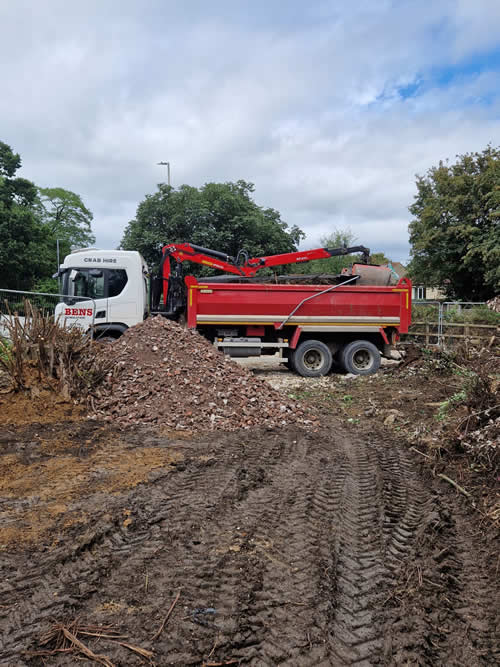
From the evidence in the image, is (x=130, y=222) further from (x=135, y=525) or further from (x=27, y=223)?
(x=135, y=525)

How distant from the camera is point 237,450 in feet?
17.0

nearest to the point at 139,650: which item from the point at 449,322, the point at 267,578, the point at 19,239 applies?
the point at 267,578

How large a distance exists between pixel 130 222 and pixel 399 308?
70.4 ft

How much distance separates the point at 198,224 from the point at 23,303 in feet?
67.6

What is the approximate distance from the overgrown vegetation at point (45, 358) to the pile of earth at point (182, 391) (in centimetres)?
33

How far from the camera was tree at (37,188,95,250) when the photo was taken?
4419 cm

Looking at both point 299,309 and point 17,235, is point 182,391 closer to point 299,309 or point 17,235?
point 299,309

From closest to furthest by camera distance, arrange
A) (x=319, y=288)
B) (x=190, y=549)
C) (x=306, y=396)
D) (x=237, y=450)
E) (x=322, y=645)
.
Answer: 1. (x=322, y=645)
2. (x=190, y=549)
3. (x=237, y=450)
4. (x=306, y=396)
5. (x=319, y=288)

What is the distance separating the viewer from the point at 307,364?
11164mm

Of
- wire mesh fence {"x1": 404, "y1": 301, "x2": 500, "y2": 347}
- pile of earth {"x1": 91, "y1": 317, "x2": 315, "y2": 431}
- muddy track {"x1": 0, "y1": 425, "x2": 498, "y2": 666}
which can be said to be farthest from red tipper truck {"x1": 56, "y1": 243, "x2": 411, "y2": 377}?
muddy track {"x1": 0, "y1": 425, "x2": 498, "y2": 666}

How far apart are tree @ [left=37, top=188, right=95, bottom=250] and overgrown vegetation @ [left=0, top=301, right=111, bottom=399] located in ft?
133

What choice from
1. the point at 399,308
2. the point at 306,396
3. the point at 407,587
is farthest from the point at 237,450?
the point at 399,308

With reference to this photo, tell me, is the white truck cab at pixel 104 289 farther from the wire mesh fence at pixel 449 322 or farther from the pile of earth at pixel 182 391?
the wire mesh fence at pixel 449 322

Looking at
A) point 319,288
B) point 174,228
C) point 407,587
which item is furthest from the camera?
point 174,228
